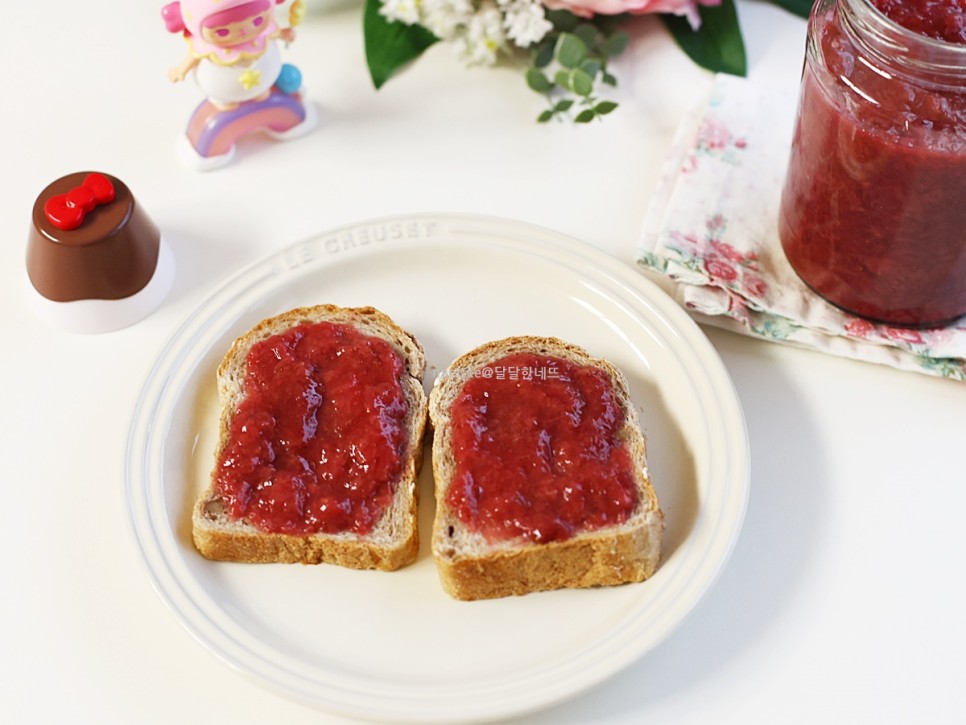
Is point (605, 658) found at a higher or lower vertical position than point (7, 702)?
higher

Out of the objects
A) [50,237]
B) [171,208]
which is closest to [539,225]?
[171,208]

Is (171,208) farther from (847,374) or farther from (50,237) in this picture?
(847,374)

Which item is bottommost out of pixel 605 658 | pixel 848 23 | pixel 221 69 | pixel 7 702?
pixel 7 702

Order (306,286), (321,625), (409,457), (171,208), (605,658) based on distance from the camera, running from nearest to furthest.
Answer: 1. (605,658)
2. (321,625)
3. (409,457)
4. (306,286)
5. (171,208)

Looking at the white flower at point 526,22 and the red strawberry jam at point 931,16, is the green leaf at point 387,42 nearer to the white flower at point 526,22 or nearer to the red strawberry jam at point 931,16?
the white flower at point 526,22

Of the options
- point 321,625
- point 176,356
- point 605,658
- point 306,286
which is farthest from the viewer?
point 306,286

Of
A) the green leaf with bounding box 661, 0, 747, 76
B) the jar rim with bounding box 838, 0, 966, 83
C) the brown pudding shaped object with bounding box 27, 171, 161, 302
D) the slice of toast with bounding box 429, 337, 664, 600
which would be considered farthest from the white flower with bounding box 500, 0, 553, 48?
the slice of toast with bounding box 429, 337, 664, 600

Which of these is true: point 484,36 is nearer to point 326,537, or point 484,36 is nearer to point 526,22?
point 526,22
